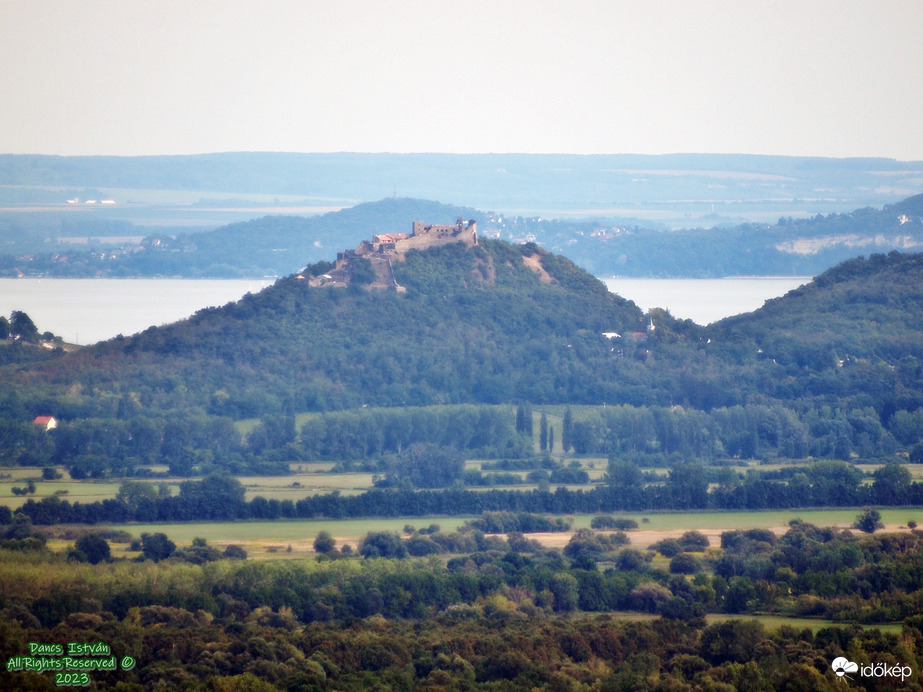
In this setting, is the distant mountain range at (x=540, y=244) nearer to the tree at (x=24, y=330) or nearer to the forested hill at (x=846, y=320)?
the forested hill at (x=846, y=320)

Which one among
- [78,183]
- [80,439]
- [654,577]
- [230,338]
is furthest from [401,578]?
[78,183]

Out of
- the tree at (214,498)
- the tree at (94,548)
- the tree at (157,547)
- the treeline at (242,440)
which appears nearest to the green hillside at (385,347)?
the treeline at (242,440)

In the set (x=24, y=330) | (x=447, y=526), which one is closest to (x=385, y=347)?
(x=24, y=330)

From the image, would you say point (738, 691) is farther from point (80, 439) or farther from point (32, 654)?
point (80, 439)

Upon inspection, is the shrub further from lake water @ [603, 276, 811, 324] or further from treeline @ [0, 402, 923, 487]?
lake water @ [603, 276, 811, 324]

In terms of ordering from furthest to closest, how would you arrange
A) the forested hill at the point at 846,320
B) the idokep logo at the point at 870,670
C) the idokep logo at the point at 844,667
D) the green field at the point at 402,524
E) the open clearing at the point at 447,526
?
the forested hill at the point at 846,320, the green field at the point at 402,524, the open clearing at the point at 447,526, the idokep logo at the point at 844,667, the idokep logo at the point at 870,670
